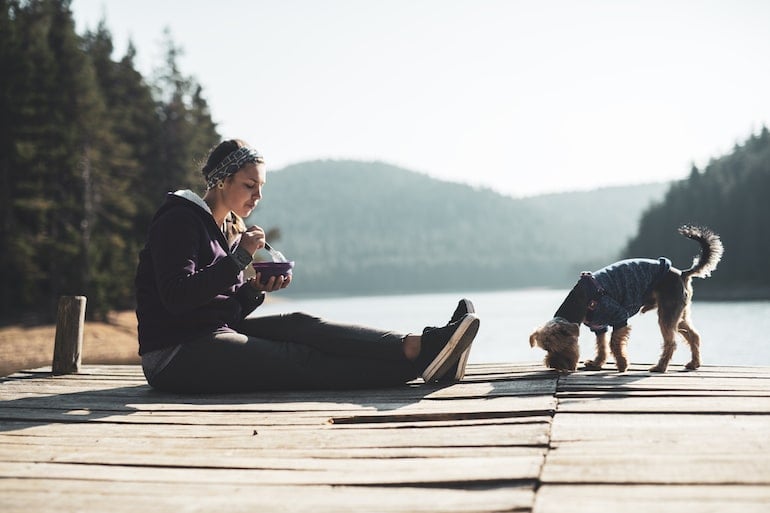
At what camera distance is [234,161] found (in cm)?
459

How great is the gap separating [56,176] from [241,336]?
31.5 m

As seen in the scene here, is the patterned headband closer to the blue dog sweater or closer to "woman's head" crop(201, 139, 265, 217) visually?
"woman's head" crop(201, 139, 265, 217)

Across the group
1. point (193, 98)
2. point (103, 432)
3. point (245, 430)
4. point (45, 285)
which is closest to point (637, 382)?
point (245, 430)

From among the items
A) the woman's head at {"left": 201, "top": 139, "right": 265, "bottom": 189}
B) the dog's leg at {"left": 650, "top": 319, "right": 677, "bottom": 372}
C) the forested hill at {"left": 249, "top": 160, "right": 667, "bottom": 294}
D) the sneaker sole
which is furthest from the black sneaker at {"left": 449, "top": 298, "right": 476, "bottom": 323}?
the forested hill at {"left": 249, "top": 160, "right": 667, "bottom": 294}

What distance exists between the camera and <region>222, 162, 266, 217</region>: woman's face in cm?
461

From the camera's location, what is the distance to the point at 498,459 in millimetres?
2760

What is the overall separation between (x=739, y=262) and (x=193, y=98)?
46222 millimetres

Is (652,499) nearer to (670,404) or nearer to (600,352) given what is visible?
(670,404)

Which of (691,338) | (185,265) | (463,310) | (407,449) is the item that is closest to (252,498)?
(407,449)

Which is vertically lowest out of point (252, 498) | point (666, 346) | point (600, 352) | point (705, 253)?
point (252, 498)

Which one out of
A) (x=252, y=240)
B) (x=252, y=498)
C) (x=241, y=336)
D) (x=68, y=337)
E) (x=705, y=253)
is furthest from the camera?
(x=68, y=337)

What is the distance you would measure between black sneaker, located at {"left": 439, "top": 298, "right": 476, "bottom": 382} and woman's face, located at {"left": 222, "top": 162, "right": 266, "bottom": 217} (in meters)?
1.62

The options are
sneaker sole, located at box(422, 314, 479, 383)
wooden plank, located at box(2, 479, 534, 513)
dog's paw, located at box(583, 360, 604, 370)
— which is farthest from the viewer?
dog's paw, located at box(583, 360, 604, 370)

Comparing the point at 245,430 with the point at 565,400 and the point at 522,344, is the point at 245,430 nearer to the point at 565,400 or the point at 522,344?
the point at 565,400
